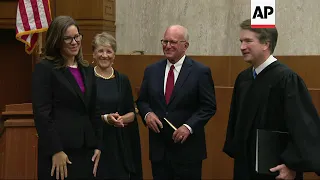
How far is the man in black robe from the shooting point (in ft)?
10.00

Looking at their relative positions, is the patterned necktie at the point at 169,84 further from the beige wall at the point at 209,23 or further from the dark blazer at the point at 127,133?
the beige wall at the point at 209,23

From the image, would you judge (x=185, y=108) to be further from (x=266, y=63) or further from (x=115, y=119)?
(x=266, y=63)

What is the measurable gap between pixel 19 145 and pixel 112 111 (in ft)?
5.62

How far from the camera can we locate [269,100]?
327 cm

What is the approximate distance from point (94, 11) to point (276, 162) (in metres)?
4.17

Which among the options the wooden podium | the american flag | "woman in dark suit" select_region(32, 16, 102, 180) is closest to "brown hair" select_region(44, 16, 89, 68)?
"woman in dark suit" select_region(32, 16, 102, 180)

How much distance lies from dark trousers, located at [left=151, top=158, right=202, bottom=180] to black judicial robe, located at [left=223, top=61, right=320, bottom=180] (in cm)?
59

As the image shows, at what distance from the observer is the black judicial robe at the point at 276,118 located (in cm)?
304

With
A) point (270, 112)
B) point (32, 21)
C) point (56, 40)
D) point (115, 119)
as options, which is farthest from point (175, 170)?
point (32, 21)

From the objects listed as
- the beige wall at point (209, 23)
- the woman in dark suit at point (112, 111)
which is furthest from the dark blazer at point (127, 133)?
the beige wall at point (209, 23)

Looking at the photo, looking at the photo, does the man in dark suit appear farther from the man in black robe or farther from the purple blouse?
the purple blouse

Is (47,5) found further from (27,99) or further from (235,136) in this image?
(235,136)

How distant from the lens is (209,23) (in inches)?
261

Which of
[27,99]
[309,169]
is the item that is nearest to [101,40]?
[309,169]
